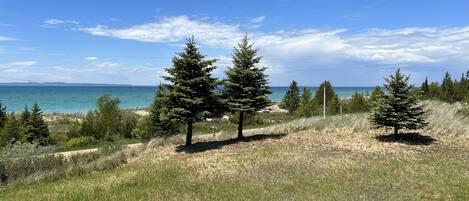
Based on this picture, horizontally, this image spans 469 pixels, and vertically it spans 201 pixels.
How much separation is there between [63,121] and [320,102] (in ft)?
115

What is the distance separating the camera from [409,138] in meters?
22.4

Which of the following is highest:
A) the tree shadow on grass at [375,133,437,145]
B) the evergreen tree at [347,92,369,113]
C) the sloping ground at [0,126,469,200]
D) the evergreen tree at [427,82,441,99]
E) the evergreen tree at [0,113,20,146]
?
the evergreen tree at [427,82,441,99]

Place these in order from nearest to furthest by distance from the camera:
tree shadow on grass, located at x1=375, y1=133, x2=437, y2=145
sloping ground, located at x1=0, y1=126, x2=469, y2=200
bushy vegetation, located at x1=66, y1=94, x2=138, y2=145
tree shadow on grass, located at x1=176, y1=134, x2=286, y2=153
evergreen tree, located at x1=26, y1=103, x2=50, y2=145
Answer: sloping ground, located at x1=0, y1=126, x2=469, y2=200 → tree shadow on grass, located at x1=375, y1=133, x2=437, y2=145 → tree shadow on grass, located at x1=176, y1=134, x2=286, y2=153 → evergreen tree, located at x1=26, y1=103, x2=50, y2=145 → bushy vegetation, located at x1=66, y1=94, x2=138, y2=145

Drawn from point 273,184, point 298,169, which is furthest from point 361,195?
point 298,169

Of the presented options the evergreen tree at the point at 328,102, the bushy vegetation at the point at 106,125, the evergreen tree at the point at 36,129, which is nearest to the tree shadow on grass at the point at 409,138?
the evergreen tree at the point at 328,102

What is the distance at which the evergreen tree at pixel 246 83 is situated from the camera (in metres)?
23.4

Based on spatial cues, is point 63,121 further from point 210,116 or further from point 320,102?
point 210,116

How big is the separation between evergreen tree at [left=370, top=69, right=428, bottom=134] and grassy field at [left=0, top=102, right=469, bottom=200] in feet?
2.74

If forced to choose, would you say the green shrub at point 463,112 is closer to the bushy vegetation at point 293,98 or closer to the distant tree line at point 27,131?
the distant tree line at point 27,131

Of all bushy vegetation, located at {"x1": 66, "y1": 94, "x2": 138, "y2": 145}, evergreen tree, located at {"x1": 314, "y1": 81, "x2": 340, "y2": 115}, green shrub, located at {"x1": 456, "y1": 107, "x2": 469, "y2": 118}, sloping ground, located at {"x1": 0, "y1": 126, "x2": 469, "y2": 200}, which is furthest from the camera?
evergreen tree, located at {"x1": 314, "y1": 81, "x2": 340, "y2": 115}

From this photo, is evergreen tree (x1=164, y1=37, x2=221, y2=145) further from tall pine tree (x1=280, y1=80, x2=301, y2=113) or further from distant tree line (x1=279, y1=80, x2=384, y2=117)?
tall pine tree (x1=280, y1=80, x2=301, y2=113)

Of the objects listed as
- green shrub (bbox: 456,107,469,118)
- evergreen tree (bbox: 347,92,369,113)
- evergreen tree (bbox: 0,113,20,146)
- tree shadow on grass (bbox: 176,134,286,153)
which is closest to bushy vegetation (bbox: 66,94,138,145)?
evergreen tree (bbox: 0,113,20,146)

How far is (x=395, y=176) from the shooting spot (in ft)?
49.8

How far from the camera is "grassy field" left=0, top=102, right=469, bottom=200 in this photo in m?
13.4
